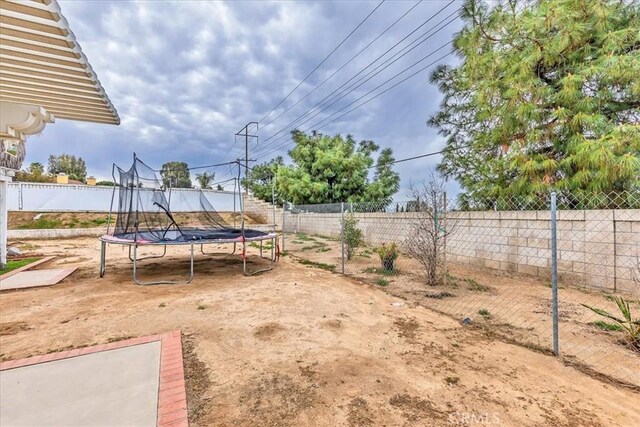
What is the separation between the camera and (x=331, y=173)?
594 inches

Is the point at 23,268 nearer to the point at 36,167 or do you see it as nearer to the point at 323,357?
the point at 323,357

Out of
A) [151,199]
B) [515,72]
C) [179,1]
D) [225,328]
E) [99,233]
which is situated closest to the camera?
[225,328]

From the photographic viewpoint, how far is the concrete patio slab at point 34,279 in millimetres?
4979

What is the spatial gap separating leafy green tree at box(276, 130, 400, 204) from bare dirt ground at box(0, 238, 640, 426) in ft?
34.9

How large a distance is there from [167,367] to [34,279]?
5118 millimetres

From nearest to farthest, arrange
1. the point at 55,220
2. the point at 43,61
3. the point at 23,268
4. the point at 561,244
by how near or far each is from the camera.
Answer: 1. the point at 43,61
2. the point at 561,244
3. the point at 23,268
4. the point at 55,220

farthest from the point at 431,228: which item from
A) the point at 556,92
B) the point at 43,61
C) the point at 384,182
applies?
the point at 384,182

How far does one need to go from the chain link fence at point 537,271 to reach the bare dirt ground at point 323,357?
50 cm

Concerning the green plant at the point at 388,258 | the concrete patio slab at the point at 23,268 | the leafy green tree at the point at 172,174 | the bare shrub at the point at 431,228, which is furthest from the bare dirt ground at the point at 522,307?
the concrete patio slab at the point at 23,268

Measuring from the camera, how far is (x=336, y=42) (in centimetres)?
A: 1178

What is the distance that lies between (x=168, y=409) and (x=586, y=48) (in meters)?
7.89

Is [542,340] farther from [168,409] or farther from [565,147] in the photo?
[565,147]

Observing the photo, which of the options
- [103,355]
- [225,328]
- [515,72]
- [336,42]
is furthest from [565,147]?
[336,42]

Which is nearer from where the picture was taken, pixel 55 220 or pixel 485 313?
pixel 485 313
